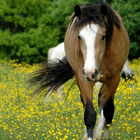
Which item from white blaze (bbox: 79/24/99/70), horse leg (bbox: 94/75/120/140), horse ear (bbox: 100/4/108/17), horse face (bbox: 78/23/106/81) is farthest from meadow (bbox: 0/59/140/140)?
horse ear (bbox: 100/4/108/17)

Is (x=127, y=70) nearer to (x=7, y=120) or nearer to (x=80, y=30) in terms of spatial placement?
(x=7, y=120)

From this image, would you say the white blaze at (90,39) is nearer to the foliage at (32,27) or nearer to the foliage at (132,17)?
the foliage at (132,17)

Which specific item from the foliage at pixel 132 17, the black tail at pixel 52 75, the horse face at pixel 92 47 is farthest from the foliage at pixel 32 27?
the horse face at pixel 92 47

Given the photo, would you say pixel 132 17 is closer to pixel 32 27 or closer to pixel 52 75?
pixel 32 27

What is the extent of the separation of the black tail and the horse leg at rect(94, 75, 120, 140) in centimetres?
130

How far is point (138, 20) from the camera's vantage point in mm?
15203

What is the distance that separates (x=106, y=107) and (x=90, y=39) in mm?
1548

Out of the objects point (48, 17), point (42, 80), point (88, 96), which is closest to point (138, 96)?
point (42, 80)

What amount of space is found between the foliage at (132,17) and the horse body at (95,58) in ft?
37.3

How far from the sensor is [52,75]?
585 cm

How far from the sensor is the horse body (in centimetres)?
317

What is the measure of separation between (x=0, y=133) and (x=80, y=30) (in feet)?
7.26

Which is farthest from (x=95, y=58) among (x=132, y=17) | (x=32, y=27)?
(x=32, y=27)

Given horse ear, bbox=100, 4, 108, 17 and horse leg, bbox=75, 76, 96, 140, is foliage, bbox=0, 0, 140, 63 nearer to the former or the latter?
horse leg, bbox=75, 76, 96, 140
